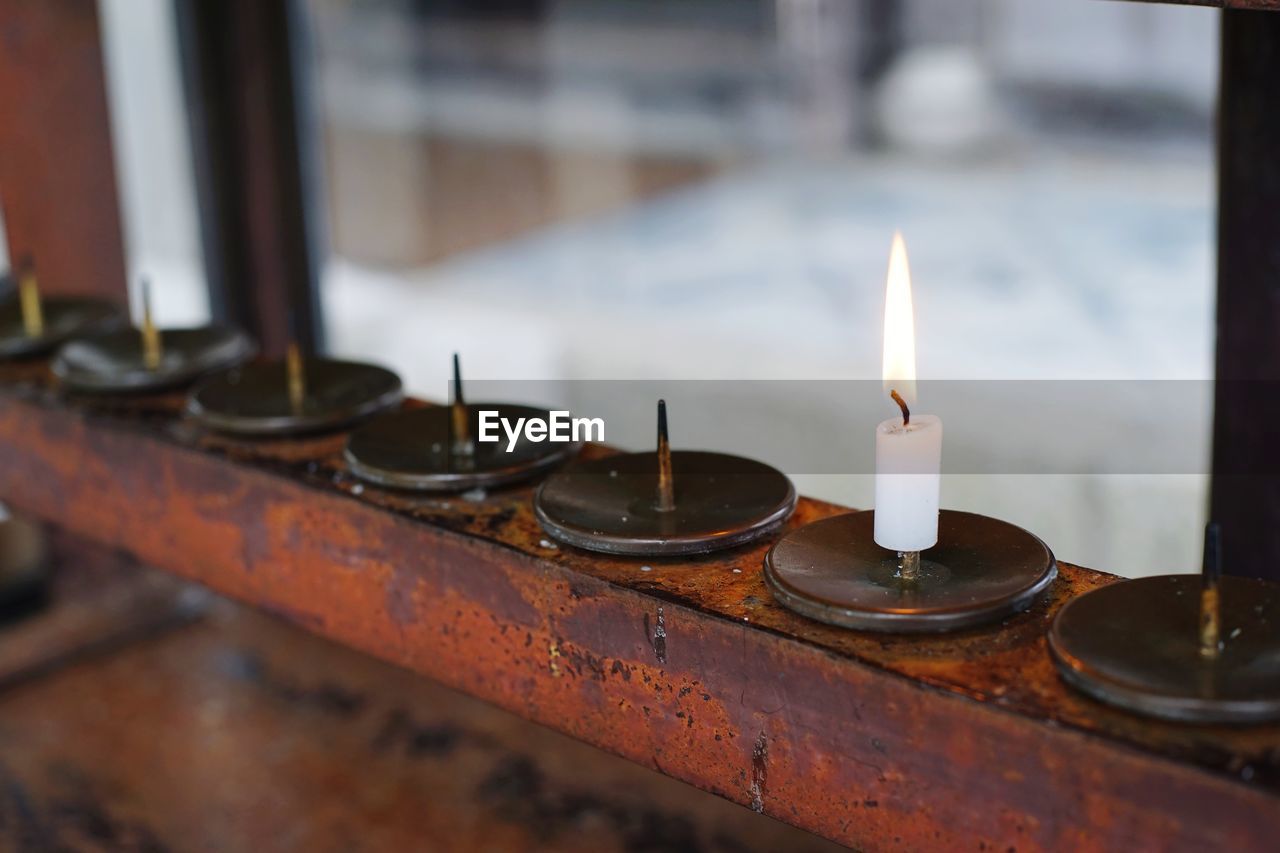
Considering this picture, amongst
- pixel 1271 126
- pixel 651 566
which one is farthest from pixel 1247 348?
pixel 651 566

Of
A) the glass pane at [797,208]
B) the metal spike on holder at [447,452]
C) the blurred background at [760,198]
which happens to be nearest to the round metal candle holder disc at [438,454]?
the metal spike on holder at [447,452]

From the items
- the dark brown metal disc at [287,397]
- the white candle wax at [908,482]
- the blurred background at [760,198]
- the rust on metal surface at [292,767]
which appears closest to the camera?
the white candle wax at [908,482]

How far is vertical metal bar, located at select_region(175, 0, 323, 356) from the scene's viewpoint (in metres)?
2.45

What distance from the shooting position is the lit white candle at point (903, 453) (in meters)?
1.01

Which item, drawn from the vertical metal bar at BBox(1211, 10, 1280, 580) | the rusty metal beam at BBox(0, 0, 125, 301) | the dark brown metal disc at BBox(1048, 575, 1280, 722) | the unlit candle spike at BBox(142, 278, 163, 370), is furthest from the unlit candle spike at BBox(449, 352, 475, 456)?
the rusty metal beam at BBox(0, 0, 125, 301)

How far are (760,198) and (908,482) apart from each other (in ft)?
18.3

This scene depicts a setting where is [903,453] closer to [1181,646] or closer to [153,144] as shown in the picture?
[1181,646]

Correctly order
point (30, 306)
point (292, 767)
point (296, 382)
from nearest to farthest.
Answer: point (296, 382) → point (30, 306) → point (292, 767)

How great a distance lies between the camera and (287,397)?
1.56 m

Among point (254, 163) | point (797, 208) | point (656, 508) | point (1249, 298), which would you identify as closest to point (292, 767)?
point (656, 508)

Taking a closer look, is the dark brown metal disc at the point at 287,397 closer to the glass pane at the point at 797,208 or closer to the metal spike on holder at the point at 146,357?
the metal spike on holder at the point at 146,357

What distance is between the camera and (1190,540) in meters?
2.99

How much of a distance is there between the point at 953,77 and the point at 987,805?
8.29 m

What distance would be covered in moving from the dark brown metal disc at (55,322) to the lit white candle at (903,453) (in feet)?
3.86
